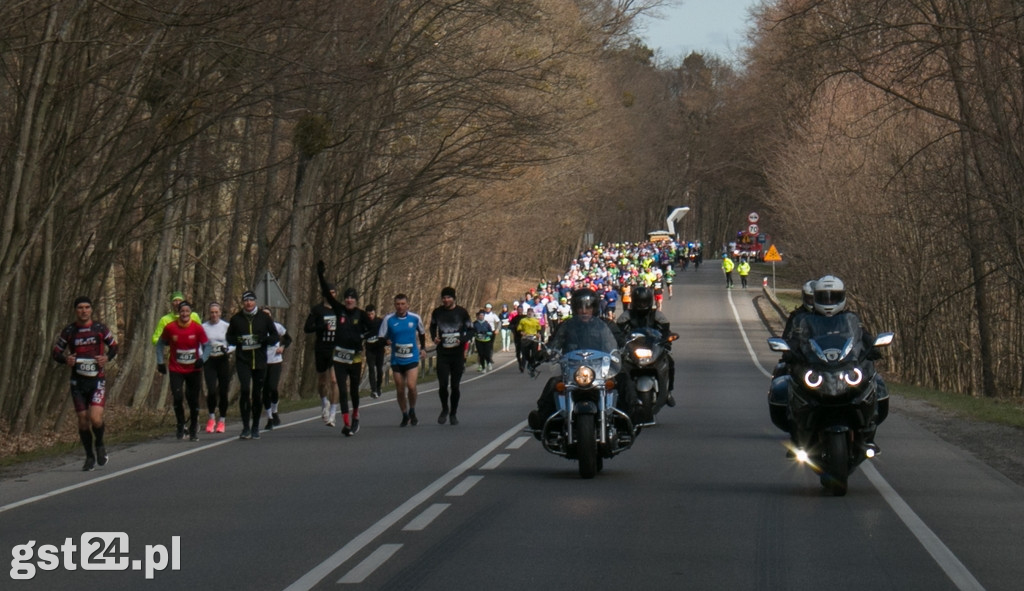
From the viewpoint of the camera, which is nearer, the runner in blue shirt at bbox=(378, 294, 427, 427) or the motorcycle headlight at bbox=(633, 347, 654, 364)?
the motorcycle headlight at bbox=(633, 347, 654, 364)

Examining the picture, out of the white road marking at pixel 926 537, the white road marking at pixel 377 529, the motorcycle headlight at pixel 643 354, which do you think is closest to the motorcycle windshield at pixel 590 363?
the white road marking at pixel 377 529

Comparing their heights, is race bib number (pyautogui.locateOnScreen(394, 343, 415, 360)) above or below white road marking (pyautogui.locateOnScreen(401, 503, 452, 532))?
above

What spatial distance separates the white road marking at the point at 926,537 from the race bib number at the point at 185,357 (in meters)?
8.47

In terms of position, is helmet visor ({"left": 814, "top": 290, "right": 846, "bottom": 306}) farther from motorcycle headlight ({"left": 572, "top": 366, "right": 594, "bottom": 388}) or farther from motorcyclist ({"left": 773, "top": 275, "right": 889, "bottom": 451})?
motorcycle headlight ({"left": 572, "top": 366, "right": 594, "bottom": 388})

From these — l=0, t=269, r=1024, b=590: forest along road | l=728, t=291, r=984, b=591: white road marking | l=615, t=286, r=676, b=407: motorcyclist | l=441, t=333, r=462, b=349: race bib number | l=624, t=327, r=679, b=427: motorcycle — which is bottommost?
l=728, t=291, r=984, b=591: white road marking

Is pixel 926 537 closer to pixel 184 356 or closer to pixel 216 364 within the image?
pixel 184 356

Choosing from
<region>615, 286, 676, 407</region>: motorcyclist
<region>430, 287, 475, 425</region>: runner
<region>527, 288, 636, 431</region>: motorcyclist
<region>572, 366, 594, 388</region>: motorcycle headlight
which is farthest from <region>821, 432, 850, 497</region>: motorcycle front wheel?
<region>430, 287, 475, 425</region>: runner

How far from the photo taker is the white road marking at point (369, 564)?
8.52m

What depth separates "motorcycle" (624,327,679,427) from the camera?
18906 millimetres

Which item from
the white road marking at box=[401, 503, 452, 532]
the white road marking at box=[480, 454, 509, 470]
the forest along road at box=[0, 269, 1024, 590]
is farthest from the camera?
the white road marking at box=[480, 454, 509, 470]

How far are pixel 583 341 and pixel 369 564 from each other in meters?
5.18

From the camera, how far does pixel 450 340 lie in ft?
68.0

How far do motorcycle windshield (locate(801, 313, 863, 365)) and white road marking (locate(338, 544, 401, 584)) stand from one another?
4.11 m

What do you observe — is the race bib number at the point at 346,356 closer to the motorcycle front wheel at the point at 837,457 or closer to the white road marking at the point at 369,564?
A: the motorcycle front wheel at the point at 837,457
